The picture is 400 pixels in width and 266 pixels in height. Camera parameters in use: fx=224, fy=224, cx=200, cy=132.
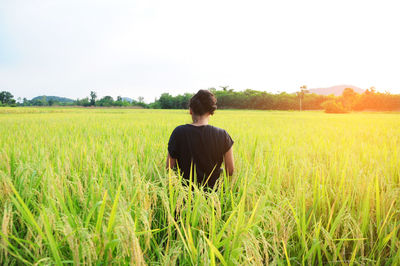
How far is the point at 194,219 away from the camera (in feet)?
4.20

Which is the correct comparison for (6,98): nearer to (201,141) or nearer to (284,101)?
(284,101)

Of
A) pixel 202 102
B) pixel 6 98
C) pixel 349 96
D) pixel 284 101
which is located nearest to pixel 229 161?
pixel 202 102

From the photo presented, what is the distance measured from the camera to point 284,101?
58844 millimetres

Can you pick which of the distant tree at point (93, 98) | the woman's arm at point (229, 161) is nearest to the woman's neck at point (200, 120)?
the woman's arm at point (229, 161)

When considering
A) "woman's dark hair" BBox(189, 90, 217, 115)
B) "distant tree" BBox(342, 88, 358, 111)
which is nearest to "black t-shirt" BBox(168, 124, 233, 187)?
"woman's dark hair" BBox(189, 90, 217, 115)

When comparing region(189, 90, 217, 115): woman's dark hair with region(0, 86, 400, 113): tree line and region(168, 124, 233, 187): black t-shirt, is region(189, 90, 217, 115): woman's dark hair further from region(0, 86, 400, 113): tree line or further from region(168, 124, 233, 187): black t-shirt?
region(0, 86, 400, 113): tree line

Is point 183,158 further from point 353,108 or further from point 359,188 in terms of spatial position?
point 353,108

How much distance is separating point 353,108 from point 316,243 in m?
51.5

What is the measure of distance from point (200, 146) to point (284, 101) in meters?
61.6

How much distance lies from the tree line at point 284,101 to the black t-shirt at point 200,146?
38.1 m

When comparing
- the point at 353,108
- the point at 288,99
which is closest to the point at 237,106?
the point at 288,99

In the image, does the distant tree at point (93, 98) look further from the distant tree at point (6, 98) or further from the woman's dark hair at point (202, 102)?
the woman's dark hair at point (202, 102)

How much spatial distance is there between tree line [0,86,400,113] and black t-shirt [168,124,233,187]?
38.1 metres

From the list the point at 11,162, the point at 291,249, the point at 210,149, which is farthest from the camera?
the point at 11,162
